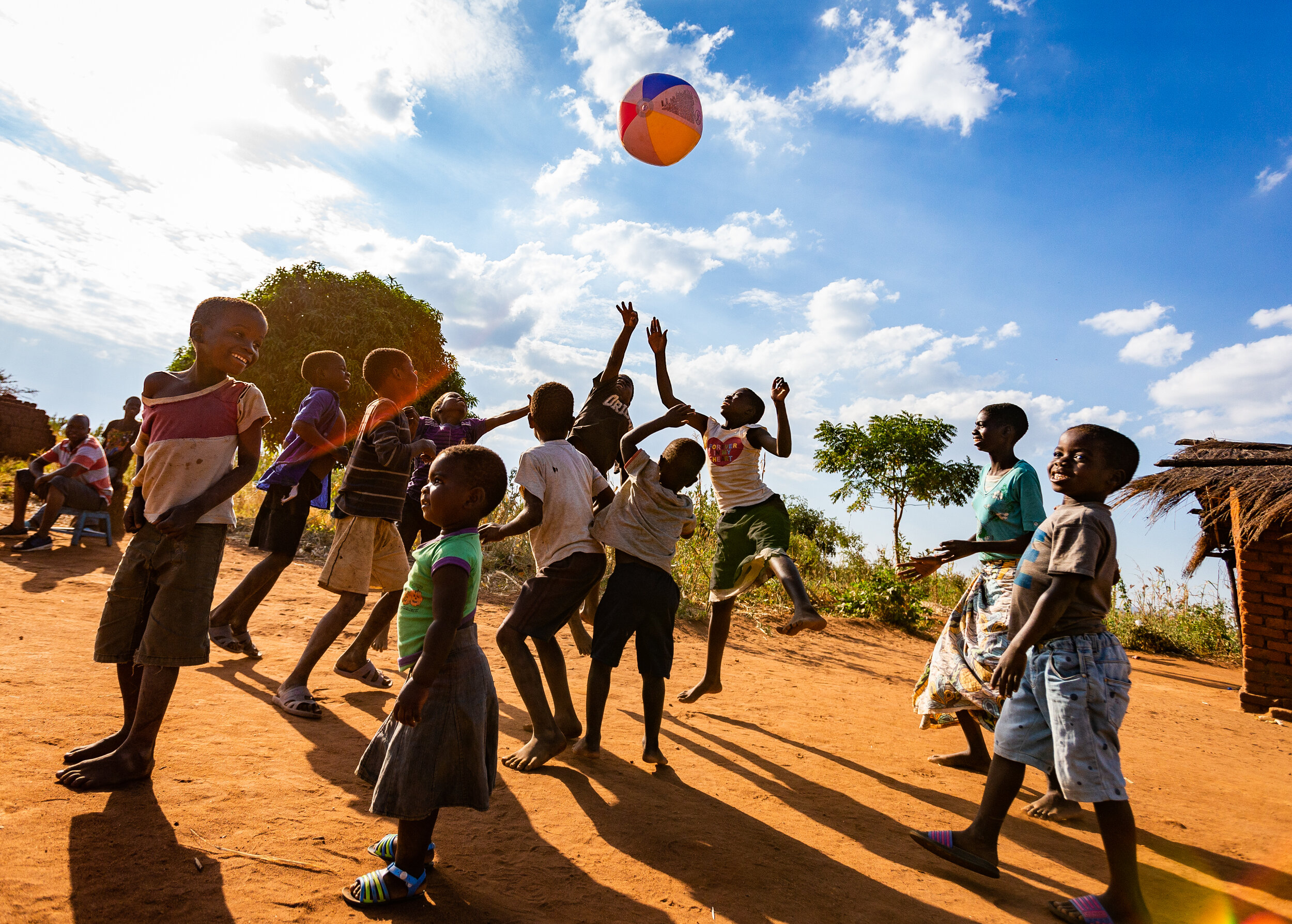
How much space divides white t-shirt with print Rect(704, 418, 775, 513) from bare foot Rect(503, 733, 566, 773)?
Answer: 2119 millimetres

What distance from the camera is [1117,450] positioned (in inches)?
106

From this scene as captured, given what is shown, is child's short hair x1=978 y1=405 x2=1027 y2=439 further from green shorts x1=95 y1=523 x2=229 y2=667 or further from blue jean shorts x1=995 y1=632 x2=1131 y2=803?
green shorts x1=95 y1=523 x2=229 y2=667

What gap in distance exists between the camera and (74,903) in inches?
74.1

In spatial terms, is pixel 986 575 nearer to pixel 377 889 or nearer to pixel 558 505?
pixel 558 505

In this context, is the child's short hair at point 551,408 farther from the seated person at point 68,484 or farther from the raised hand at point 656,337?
the seated person at point 68,484

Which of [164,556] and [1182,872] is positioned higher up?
[164,556]

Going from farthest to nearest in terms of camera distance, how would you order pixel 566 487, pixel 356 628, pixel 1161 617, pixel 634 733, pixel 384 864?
pixel 1161 617
pixel 356 628
pixel 634 733
pixel 566 487
pixel 384 864

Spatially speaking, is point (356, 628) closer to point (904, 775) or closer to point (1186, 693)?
point (904, 775)

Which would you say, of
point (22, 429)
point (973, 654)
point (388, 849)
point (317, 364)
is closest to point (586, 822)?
point (388, 849)

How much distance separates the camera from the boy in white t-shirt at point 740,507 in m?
4.62

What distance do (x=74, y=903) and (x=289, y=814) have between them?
711 millimetres

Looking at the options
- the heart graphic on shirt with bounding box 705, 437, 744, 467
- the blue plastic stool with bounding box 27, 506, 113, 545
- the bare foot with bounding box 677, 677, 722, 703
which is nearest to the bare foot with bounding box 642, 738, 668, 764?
the bare foot with bounding box 677, 677, 722, 703

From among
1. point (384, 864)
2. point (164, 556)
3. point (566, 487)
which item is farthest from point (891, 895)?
point (164, 556)

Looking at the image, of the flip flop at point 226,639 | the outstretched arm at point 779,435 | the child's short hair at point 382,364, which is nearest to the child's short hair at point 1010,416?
the outstretched arm at point 779,435
